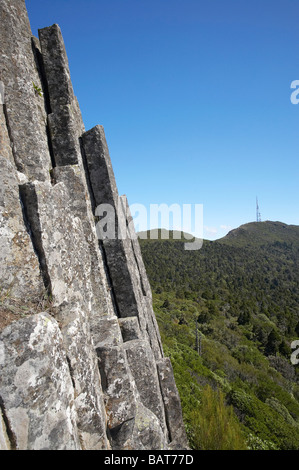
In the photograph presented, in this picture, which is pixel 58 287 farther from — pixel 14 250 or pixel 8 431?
pixel 8 431

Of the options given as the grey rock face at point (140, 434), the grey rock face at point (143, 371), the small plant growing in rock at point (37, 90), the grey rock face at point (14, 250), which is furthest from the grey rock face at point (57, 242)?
the small plant growing in rock at point (37, 90)

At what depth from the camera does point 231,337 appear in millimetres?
39625

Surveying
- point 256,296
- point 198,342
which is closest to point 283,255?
point 256,296

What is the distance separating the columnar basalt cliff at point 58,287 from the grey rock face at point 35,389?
0.01 m

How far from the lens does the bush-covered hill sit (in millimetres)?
14828

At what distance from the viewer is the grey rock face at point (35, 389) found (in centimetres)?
278

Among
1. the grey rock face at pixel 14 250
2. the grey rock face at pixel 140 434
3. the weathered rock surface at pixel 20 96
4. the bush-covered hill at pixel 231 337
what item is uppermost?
the weathered rock surface at pixel 20 96

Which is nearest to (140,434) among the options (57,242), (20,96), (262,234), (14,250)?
(57,242)

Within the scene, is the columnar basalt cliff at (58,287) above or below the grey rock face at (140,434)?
above

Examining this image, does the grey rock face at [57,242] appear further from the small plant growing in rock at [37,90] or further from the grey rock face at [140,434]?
the small plant growing in rock at [37,90]

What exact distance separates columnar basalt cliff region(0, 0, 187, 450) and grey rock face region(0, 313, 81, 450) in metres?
0.01

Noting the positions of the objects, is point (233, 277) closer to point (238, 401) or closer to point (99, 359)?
point (238, 401)

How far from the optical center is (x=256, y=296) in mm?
62219

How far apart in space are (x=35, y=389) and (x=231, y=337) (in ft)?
137
